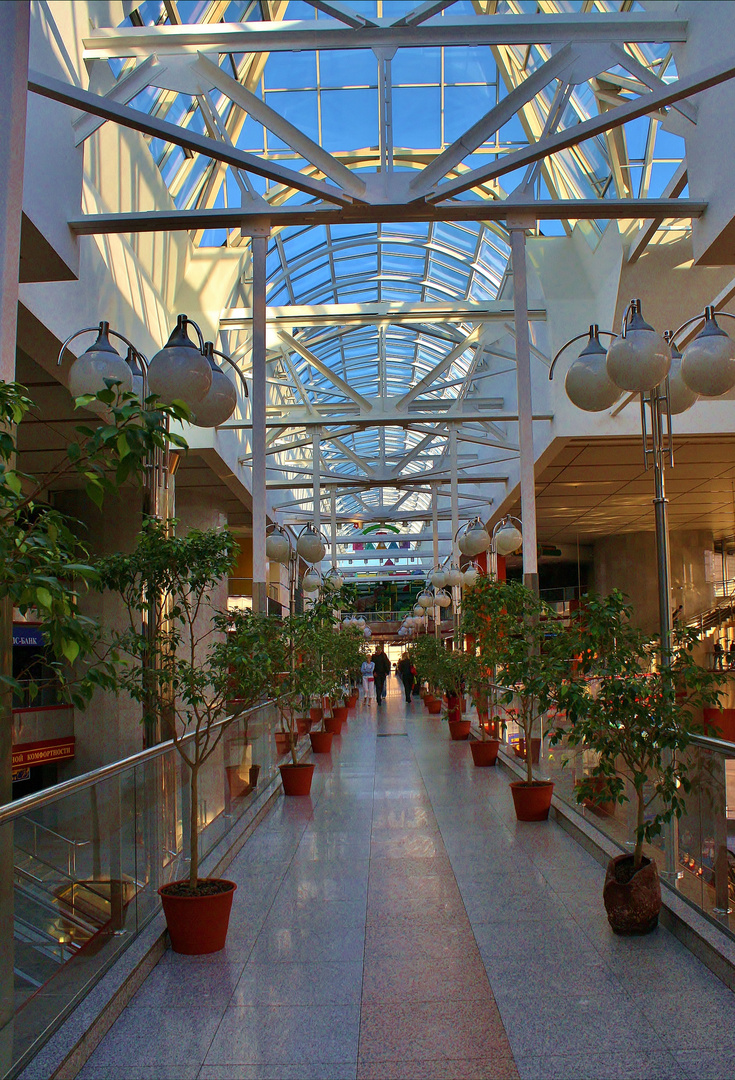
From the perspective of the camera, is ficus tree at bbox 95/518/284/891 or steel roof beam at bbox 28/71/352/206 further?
steel roof beam at bbox 28/71/352/206

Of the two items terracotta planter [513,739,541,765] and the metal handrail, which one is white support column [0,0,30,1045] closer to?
the metal handrail

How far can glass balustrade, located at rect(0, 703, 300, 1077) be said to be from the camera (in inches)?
129

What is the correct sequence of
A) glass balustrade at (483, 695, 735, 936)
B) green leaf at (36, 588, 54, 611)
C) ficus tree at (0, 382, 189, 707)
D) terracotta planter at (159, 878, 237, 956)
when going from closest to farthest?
green leaf at (36, 588, 54, 611) → ficus tree at (0, 382, 189, 707) → glass balustrade at (483, 695, 735, 936) → terracotta planter at (159, 878, 237, 956)

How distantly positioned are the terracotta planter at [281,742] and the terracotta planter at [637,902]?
646 centimetres

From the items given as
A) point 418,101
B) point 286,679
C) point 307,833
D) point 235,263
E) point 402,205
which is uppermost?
point 418,101

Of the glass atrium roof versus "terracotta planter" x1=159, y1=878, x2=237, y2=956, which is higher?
the glass atrium roof

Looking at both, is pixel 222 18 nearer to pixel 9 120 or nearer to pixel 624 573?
pixel 9 120

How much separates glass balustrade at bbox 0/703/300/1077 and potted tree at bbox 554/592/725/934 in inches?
91.7

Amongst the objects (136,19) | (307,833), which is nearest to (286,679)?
(307,833)

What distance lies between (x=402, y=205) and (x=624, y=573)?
24.1m

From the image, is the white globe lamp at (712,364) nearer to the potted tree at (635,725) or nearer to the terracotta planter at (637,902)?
the potted tree at (635,725)

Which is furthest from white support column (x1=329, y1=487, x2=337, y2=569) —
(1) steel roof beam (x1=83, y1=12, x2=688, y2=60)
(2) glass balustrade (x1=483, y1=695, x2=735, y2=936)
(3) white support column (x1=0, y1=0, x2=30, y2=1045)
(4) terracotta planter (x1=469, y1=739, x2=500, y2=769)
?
(3) white support column (x1=0, y1=0, x2=30, y2=1045)

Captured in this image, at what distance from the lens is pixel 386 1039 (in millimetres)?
3582

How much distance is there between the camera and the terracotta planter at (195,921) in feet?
15.1
